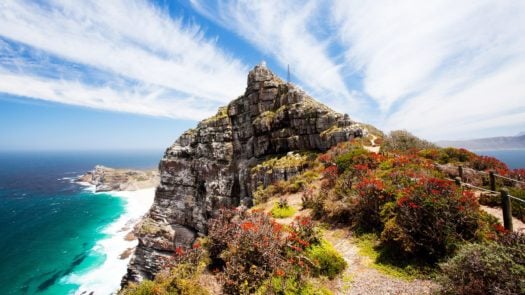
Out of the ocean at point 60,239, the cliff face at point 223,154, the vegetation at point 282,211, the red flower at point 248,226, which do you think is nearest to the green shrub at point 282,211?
the vegetation at point 282,211

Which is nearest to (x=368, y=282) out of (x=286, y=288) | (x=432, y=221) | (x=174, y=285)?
(x=286, y=288)

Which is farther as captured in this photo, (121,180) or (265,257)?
(121,180)

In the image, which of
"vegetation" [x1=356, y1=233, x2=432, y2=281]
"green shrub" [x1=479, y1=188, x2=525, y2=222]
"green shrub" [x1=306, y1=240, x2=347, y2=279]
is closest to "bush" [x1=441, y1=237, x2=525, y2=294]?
"vegetation" [x1=356, y1=233, x2=432, y2=281]

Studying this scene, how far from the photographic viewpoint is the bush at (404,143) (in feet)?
65.9

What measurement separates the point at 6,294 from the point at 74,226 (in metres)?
27.2

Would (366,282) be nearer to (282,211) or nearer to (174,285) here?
(174,285)

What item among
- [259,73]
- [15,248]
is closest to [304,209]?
[259,73]

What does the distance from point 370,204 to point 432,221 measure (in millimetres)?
2619

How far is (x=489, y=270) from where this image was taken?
478 centimetres

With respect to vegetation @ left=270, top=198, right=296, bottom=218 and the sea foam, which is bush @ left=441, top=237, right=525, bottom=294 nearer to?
vegetation @ left=270, top=198, right=296, bottom=218

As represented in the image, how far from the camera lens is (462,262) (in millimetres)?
5238

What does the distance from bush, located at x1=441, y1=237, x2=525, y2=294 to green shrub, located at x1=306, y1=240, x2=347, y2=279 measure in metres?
2.77

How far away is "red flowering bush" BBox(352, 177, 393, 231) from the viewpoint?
949 cm

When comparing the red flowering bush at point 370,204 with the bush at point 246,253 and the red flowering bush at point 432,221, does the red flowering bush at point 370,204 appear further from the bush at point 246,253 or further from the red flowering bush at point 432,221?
the bush at point 246,253
